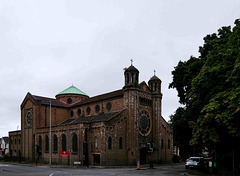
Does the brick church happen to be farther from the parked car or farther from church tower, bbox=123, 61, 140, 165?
the parked car

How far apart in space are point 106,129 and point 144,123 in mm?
8154

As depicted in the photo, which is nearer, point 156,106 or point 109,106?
point 109,106

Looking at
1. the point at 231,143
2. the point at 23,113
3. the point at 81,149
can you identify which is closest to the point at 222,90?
the point at 231,143

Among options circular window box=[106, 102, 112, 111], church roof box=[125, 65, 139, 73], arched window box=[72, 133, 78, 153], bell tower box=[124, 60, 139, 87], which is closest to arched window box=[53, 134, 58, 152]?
arched window box=[72, 133, 78, 153]

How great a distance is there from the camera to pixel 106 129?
41.8 m

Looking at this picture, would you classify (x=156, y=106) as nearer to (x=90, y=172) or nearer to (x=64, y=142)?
(x=64, y=142)

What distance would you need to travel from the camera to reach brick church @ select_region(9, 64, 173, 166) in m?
42.4

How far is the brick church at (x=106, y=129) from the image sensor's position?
4238 cm

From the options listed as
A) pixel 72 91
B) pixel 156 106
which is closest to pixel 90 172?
pixel 156 106

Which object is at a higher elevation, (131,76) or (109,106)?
(131,76)

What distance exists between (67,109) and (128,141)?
2116 cm

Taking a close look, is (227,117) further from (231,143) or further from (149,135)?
(149,135)

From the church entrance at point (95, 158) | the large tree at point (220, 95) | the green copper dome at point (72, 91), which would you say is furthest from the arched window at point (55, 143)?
the large tree at point (220, 95)

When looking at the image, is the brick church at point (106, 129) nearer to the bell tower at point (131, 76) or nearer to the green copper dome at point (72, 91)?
the bell tower at point (131, 76)
